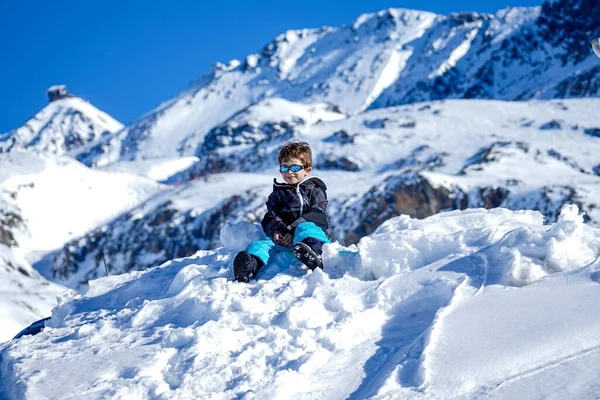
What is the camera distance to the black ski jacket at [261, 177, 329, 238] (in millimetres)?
6324

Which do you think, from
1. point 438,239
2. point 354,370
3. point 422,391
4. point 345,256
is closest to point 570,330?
point 422,391

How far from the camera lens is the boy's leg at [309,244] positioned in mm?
5660

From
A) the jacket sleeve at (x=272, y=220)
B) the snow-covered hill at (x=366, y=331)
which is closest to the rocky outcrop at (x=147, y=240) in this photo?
the jacket sleeve at (x=272, y=220)

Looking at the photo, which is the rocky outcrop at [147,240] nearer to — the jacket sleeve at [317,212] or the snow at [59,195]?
the snow at [59,195]

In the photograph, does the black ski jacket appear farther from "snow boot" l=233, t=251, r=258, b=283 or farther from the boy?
"snow boot" l=233, t=251, r=258, b=283

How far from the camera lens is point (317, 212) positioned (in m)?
6.36

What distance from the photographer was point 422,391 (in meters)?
3.33

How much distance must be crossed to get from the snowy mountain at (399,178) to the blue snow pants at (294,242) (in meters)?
40.4

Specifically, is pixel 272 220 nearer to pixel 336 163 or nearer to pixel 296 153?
pixel 296 153

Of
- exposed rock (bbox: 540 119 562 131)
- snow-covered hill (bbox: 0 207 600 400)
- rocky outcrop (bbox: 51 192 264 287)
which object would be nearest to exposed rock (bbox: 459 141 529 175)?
exposed rock (bbox: 540 119 562 131)

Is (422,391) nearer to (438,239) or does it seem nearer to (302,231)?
(438,239)

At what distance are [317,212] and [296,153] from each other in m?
0.66

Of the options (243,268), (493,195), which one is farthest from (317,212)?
(493,195)

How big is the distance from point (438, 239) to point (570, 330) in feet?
6.87
